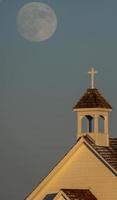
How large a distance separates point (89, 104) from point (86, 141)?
208 centimetres

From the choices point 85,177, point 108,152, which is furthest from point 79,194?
point 108,152

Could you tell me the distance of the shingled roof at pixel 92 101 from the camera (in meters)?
44.7

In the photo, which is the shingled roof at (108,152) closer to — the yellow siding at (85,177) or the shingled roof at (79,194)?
the yellow siding at (85,177)

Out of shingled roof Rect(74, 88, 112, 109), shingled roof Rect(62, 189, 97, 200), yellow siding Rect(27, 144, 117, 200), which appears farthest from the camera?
shingled roof Rect(74, 88, 112, 109)

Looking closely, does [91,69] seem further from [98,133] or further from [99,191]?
[99,191]

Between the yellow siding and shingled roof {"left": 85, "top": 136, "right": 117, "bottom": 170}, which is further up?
shingled roof {"left": 85, "top": 136, "right": 117, "bottom": 170}


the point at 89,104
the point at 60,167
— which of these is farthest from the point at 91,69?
the point at 60,167

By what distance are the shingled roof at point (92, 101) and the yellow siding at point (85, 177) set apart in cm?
212

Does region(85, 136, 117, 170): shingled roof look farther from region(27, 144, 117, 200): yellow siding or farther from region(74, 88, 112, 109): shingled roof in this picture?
region(74, 88, 112, 109): shingled roof

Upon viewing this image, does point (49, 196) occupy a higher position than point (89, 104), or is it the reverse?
point (89, 104)

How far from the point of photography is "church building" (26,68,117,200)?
140 ft

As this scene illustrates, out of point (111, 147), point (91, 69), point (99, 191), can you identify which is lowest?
point (99, 191)

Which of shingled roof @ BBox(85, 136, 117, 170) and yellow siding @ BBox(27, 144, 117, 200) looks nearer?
yellow siding @ BBox(27, 144, 117, 200)

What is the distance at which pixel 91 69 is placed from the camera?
45844mm
